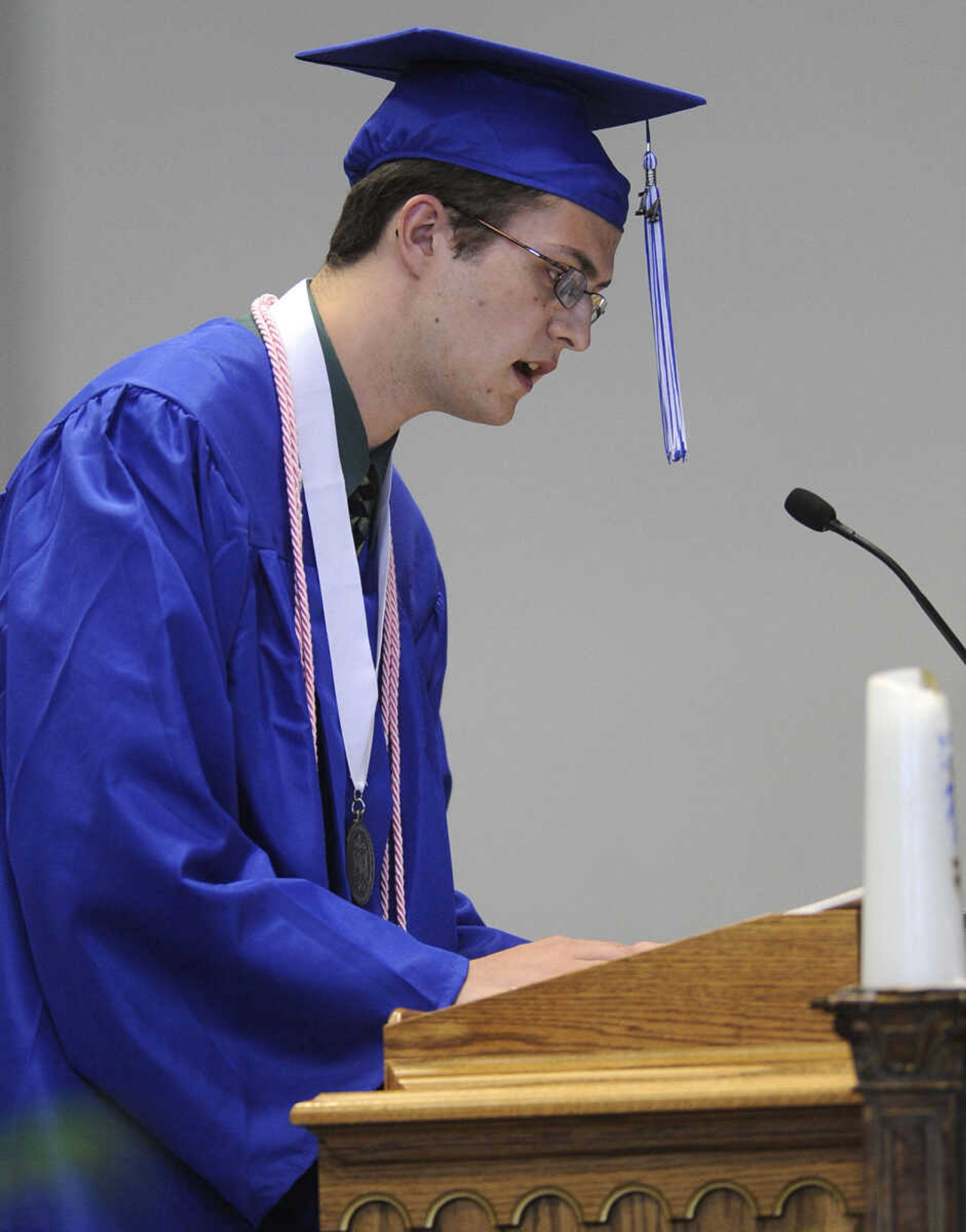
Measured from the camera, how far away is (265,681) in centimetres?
172

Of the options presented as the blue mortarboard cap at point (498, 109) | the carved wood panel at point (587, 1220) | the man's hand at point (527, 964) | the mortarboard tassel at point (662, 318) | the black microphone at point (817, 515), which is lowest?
the carved wood panel at point (587, 1220)

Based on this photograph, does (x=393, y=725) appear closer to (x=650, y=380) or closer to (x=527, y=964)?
(x=527, y=964)

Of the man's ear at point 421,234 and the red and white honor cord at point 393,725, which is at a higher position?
the man's ear at point 421,234

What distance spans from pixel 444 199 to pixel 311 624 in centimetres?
56

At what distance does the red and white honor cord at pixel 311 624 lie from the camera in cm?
179

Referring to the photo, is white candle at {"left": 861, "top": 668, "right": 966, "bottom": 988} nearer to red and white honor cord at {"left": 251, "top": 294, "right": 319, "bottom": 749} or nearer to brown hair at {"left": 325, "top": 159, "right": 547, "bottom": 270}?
red and white honor cord at {"left": 251, "top": 294, "right": 319, "bottom": 749}

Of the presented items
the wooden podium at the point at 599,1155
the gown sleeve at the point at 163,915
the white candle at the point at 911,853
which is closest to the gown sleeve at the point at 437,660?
the gown sleeve at the point at 163,915

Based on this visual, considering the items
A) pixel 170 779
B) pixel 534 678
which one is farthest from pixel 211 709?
pixel 534 678

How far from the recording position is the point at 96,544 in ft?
5.15

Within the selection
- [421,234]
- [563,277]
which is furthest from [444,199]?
[563,277]

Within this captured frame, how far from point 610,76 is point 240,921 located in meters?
1.12

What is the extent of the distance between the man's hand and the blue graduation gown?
0.05ft

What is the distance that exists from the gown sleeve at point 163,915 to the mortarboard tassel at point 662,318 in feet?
2.75

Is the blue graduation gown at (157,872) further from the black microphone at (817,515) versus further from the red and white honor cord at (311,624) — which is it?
the black microphone at (817,515)
